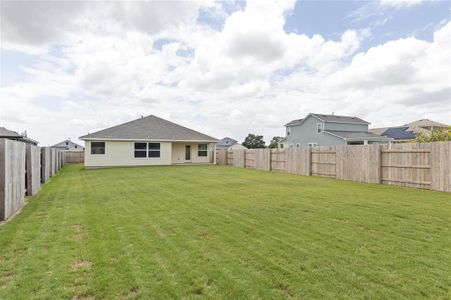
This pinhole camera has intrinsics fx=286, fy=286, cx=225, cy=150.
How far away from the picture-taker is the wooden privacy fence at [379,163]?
1051cm

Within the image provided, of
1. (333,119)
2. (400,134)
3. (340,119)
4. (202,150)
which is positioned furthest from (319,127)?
(202,150)

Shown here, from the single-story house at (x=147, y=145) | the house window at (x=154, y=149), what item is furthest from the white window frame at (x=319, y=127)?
the house window at (x=154, y=149)

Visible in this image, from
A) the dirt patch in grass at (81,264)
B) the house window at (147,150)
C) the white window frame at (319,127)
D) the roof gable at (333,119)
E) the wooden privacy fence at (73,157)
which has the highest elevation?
the roof gable at (333,119)

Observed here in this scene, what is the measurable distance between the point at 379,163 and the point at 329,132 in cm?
2046

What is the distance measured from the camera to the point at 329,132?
3250 centimetres

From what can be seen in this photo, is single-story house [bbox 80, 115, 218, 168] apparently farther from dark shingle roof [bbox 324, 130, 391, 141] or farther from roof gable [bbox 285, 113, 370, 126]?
dark shingle roof [bbox 324, 130, 391, 141]

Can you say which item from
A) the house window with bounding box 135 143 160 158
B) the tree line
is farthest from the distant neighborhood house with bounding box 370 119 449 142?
the house window with bounding box 135 143 160 158

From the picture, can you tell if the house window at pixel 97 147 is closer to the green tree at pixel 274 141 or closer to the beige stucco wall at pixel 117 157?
the beige stucco wall at pixel 117 157

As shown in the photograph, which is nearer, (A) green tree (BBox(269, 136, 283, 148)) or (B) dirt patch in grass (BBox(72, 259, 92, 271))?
(B) dirt patch in grass (BBox(72, 259, 92, 271))

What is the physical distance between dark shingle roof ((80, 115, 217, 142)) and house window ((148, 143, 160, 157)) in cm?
69

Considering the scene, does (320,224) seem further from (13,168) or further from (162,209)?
(13,168)

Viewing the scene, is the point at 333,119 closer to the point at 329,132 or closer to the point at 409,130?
the point at 329,132

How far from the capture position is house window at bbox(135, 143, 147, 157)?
85.6 feet

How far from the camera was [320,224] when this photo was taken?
5.70 metres
